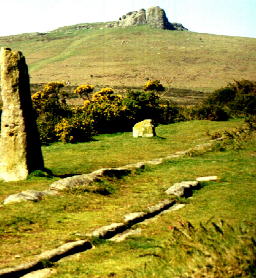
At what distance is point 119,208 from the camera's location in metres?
9.74

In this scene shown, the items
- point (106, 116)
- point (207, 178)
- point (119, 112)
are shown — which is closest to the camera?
point (207, 178)

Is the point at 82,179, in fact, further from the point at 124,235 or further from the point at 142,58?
the point at 142,58

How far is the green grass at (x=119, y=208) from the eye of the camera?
670 centimetres

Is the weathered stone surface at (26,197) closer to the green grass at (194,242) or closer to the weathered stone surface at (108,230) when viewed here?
the weathered stone surface at (108,230)

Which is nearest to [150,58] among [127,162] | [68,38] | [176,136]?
[68,38]

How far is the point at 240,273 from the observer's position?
13.2ft

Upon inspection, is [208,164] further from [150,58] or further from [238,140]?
[150,58]

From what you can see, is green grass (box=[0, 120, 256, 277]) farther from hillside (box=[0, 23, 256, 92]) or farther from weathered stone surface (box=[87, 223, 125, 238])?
hillside (box=[0, 23, 256, 92])

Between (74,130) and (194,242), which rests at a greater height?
(194,242)

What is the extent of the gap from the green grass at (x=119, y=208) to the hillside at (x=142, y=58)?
234 ft

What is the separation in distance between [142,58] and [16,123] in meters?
115

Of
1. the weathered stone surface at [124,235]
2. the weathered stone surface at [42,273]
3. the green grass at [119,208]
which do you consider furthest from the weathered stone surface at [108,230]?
the weathered stone surface at [42,273]

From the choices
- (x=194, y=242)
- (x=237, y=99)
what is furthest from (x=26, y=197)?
(x=237, y=99)

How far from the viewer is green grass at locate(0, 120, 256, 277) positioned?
6695mm
